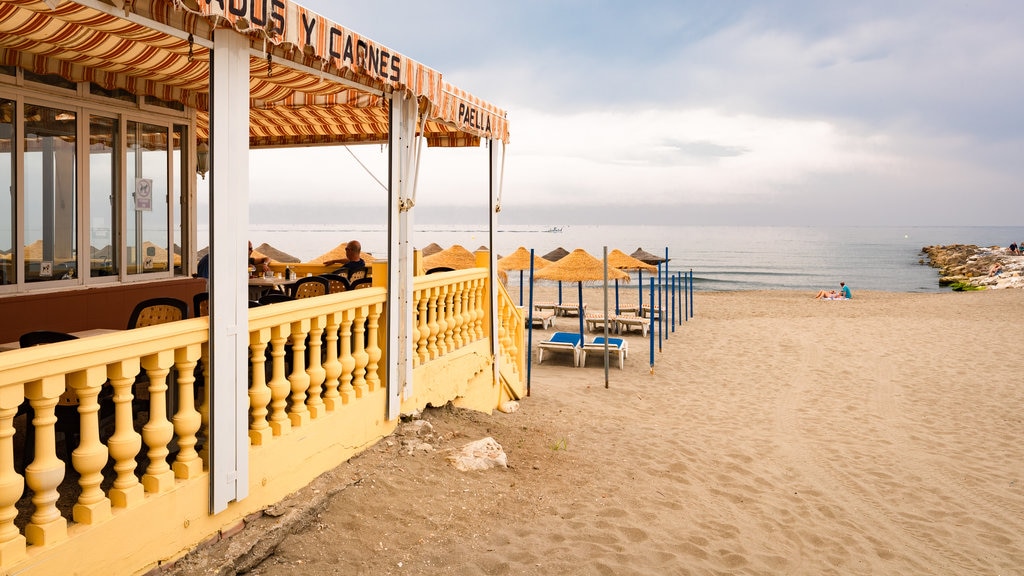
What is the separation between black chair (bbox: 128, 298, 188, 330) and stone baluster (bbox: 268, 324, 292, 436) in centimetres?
73

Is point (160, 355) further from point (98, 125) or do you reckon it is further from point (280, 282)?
point (280, 282)

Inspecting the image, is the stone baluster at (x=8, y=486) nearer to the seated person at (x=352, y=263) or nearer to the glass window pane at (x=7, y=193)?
the glass window pane at (x=7, y=193)

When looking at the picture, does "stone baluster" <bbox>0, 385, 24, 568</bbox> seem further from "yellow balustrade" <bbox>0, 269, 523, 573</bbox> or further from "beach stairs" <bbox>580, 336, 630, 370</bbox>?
"beach stairs" <bbox>580, 336, 630, 370</bbox>

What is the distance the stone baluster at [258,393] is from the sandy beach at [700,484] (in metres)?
0.44

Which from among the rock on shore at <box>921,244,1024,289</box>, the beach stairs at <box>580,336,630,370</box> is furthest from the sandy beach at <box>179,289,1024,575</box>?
the rock on shore at <box>921,244,1024,289</box>

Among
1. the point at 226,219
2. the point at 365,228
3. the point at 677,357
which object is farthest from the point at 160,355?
the point at 365,228

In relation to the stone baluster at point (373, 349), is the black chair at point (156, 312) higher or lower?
higher

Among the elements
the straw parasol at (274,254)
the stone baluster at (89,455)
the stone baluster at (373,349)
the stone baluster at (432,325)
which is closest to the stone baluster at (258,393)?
the stone baluster at (89,455)

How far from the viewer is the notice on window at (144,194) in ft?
19.5

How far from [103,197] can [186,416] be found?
10.8ft

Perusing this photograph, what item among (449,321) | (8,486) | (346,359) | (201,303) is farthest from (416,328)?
(8,486)

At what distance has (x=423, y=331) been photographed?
5887 millimetres

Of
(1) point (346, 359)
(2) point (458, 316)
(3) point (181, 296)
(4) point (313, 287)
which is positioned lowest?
(1) point (346, 359)

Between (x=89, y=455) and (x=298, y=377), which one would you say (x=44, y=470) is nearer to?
(x=89, y=455)
